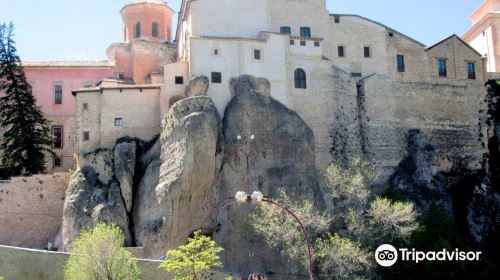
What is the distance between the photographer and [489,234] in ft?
186

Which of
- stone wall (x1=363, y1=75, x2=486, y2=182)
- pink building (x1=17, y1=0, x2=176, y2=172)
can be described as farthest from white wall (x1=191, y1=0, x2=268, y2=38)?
stone wall (x1=363, y1=75, x2=486, y2=182)

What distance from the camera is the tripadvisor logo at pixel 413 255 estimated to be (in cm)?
4884

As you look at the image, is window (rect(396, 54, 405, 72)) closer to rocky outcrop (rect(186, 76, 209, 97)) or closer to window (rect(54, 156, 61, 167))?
rocky outcrop (rect(186, 76, 209, 97))

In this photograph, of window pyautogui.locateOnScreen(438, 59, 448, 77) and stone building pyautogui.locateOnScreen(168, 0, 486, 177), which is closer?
stone building pyautogui.locateOnScreen(168, 0, 486, 177)

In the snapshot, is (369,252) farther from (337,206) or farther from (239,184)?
(239,184)

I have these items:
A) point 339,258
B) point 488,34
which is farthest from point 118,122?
point 488,34

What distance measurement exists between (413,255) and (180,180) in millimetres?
14081

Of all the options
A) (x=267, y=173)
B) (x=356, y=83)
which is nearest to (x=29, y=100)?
(x=267, y=173)

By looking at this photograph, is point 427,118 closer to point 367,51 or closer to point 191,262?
point 367,51

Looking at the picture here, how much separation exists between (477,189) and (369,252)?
556 inches

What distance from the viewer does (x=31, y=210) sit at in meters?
51.9

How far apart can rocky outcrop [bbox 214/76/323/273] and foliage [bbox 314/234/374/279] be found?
9.23ft

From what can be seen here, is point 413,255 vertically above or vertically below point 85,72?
below

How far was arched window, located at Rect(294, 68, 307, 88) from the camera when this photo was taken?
183ft
